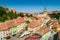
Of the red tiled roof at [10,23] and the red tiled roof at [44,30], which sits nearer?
the red tiled roof at [44,30]

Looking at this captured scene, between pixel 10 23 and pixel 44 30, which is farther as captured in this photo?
pixel 10 23

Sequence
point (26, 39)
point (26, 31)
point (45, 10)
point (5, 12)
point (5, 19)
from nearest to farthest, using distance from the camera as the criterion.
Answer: point (26, 39), point (26, 31), point (5, 19), point (5, 12), point (45, 10)

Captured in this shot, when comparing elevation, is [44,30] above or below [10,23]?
below

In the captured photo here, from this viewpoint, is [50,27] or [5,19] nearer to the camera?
[50,27]

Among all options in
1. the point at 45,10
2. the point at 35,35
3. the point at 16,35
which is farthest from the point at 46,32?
the point at 45,10

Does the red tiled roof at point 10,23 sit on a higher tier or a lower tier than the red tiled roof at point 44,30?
higher

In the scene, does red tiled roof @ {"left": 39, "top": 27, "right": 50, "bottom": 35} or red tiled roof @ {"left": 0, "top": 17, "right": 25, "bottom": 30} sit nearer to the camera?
red tiled roof @ {"left": 39, "top": 27, "right": 50, "bottom": 35}

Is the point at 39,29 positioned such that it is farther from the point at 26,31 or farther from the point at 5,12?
the point at 5,12

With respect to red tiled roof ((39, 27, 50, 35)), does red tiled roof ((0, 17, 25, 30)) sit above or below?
→ above

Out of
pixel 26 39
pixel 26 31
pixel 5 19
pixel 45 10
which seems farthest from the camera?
pixel 45 10
